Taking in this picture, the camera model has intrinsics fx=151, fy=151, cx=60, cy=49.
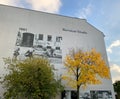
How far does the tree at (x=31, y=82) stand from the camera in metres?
13.9

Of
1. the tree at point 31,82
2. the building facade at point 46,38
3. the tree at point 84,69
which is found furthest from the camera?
the building facade at point 46,38

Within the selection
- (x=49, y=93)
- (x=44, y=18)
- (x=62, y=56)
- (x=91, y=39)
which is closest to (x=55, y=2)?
(x=44, y=18)

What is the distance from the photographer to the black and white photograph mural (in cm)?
1820

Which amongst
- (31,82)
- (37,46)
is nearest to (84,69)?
(31,82)

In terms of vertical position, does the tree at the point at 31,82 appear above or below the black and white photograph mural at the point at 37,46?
below

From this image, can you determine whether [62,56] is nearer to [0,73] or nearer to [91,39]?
[91,39]

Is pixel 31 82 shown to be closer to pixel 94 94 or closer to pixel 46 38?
pixel 46 38

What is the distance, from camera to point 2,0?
69.1 ft

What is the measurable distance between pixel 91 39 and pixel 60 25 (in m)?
5.01

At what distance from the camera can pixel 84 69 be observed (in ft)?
53.0

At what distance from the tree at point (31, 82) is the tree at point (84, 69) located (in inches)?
99.3

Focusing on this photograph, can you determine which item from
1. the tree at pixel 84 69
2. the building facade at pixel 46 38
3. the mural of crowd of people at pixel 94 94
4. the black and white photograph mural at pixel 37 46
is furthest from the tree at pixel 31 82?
the mural of crowd of people at pixel 94 94

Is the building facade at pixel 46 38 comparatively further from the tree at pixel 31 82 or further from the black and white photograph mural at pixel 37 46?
the tree at pixel 31 82

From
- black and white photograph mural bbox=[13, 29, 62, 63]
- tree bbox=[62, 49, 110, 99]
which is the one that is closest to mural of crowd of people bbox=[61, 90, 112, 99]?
tree bbox=[62, 49, 110, 99]
